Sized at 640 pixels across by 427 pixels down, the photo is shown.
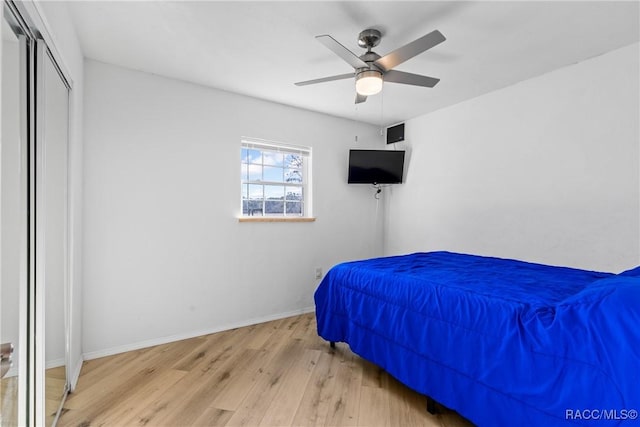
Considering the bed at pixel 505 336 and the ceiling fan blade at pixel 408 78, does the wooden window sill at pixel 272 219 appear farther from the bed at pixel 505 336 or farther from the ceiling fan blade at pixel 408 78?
the ceiling fan blade at pixel 408 78

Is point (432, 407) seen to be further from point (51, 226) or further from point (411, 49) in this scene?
point (51, 226)


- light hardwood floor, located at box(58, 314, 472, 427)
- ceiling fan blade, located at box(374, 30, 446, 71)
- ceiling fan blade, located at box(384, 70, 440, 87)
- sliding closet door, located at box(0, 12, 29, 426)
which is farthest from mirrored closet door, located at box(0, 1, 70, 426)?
ceiling fan blade, located at box(384, 70, 440, 87)

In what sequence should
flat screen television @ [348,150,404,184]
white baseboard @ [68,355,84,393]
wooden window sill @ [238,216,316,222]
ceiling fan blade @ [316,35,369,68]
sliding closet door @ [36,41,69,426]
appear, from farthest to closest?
flat screen television @ [348,150,404,184] < wooden window sill @ [238,216,316,222] < white baseboard @ [68,355,84,393] < ceiling fan blade @ [316,35,369,68] < sliding closet door @ [36,41,69,426]

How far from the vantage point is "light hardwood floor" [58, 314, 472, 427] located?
1.75 meters

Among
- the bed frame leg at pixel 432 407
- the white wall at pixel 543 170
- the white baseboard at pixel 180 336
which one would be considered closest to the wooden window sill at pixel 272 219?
the white baseboard at pixel 180 336

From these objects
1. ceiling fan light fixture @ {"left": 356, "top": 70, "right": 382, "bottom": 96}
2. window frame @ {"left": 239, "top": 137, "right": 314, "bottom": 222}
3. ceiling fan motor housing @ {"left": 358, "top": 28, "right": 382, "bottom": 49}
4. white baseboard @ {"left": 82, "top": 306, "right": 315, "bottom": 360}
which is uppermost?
ceiling fan motor housing @ {"left": 358, "top": 28, "right": 382, "bottom": 49}

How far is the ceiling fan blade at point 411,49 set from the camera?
5.35 feet

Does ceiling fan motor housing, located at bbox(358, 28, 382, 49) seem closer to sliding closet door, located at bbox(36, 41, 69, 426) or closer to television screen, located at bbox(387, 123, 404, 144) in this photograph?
sliding closet door, located at bbox(36, 41, 69, 426)

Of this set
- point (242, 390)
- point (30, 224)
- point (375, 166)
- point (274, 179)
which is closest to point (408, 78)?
point (375, 166)

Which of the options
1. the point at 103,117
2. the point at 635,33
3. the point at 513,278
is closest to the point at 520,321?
the point at 513,278

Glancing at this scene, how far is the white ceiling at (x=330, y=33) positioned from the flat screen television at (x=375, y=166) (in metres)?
1.06

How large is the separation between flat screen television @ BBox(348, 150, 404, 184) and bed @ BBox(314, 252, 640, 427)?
1678 millimetres

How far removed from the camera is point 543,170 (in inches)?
107

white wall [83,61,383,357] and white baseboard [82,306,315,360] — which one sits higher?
white wall [83,61,383,357]
